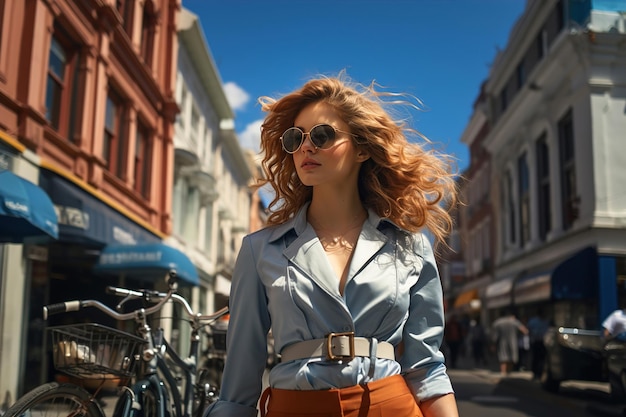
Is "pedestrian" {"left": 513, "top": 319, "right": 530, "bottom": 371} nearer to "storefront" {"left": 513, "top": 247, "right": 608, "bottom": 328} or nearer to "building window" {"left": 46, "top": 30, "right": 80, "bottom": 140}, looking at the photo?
"storefront" {"left": 513, "top": 247, "right": 608, "bottom": 328}

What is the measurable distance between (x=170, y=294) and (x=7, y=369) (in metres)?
6.45

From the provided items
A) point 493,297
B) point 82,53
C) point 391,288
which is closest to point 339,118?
point 391,288

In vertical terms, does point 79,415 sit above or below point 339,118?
below

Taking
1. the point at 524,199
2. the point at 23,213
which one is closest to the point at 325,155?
the point at 23,213

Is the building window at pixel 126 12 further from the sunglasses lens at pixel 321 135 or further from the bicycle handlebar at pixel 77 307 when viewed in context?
the sunglasses lens at pixel 321 135

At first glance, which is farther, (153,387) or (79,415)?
(153,387)

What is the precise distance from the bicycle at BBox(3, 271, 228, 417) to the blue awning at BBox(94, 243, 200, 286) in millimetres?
8042

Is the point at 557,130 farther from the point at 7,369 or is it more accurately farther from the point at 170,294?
the point at 170,294

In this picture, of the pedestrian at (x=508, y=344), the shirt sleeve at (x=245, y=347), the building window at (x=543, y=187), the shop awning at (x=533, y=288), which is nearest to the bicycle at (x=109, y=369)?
the shirt sleeve at (x=245, y=347)

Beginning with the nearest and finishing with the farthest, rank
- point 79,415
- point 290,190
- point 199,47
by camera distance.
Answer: point 290,190, point 79,415, point 199,47

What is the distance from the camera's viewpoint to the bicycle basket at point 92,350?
3.31 meters

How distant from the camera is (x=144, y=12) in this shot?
18.2 metres

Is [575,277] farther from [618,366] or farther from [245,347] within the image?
[245,347]

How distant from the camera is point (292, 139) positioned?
6.92ft
